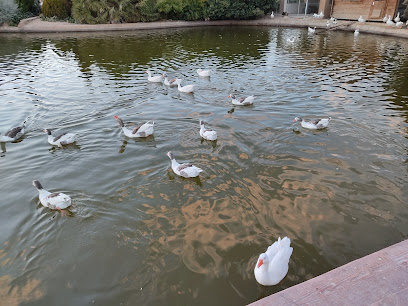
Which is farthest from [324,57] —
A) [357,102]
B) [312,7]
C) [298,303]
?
[312,7]

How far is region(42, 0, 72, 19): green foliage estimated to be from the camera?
38.8 meters

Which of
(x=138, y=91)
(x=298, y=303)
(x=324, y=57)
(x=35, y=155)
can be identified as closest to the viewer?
(x=298, y=303)

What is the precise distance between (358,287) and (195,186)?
4.37 metres

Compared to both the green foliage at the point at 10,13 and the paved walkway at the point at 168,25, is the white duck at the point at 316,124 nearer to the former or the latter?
the paved walkway at the point at 168,25

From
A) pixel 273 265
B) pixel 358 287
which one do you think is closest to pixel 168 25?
pixel 273 265

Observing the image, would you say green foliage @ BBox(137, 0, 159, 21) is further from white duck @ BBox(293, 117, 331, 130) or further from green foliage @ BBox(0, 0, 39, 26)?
white duck @ BBox(293, 117, 331, 130)

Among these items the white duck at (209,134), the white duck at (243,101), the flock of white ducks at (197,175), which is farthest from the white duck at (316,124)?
the white duck at (209,134)

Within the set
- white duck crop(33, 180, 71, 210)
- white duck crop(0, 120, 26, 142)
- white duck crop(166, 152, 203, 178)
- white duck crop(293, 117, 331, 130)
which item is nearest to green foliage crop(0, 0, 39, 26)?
white duck crop(0, 120, 26, 142)

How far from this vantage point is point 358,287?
12.5ft

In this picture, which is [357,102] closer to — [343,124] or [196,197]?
[343,124]

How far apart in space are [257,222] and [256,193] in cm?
98

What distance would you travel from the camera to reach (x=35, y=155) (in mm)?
9258

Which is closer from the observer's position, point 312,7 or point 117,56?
point 117,56

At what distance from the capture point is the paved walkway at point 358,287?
3.63 metres
